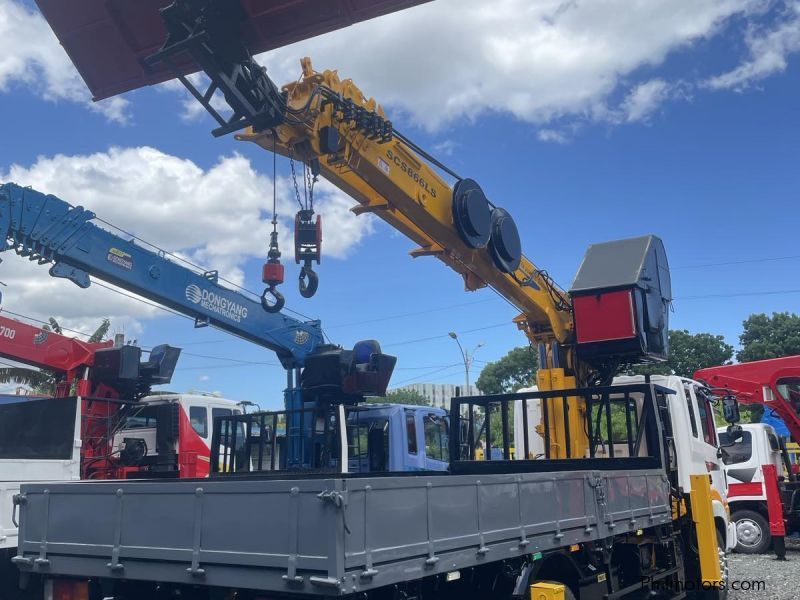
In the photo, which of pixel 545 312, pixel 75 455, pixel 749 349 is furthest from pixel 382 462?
pixel 749 349

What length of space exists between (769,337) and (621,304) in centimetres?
4265

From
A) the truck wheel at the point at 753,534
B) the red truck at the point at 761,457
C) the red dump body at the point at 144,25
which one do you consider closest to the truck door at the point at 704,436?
the red truck at the point at 761,457

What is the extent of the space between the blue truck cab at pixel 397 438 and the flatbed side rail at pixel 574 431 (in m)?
1.60

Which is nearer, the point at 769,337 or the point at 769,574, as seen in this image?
the point at 769,574

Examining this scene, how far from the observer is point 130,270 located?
1105 cm

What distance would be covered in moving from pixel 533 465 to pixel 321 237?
127 inches

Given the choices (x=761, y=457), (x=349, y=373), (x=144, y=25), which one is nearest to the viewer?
(x=144, y=25)

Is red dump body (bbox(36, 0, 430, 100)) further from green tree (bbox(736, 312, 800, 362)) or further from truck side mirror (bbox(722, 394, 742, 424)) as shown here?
green tree (bbox(736, 312, 800, 362))

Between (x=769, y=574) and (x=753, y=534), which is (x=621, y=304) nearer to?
(x=769, y=574)

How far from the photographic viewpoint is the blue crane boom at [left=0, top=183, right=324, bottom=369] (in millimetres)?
9477

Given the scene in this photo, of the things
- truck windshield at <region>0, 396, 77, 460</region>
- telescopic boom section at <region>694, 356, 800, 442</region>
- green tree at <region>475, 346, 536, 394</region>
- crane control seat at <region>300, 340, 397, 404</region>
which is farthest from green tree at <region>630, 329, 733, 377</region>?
truck windshield at <region>0, 396, 77, 460</region>

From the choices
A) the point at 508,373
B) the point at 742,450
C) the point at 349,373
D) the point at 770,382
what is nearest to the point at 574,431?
the point at 349,373

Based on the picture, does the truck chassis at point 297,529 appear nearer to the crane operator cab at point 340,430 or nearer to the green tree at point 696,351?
the crane operator cab at point 340,430

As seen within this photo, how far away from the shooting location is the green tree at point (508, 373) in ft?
206
